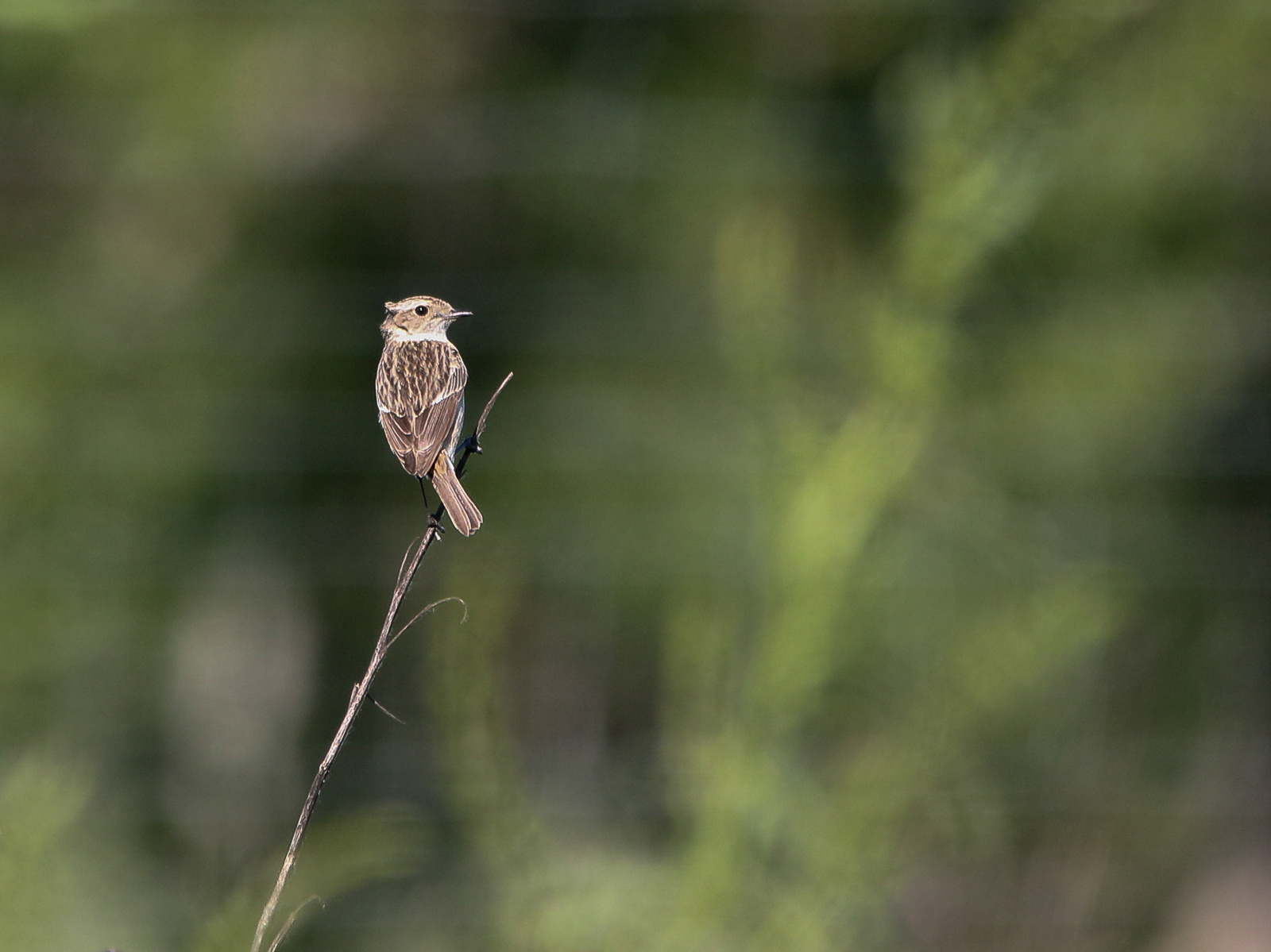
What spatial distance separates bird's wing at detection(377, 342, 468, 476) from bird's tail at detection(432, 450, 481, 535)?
0.10 feet

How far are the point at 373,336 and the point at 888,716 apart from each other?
404 cm

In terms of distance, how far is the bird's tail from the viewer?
3307 millimetres

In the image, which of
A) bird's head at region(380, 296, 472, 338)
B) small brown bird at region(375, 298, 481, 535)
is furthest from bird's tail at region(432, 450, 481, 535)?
bird's head at region(380, 296, 472, 338)

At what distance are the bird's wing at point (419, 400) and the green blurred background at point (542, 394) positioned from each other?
192 cm

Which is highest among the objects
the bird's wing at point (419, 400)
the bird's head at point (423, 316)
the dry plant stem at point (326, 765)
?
the bird's head at point (423, 316)

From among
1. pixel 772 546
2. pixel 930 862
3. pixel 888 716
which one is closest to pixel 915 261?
pixel 772 546

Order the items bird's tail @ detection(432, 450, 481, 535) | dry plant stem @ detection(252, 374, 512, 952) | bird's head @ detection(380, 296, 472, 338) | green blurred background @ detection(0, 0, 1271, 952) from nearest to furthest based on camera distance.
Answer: dry plant stem @ detection(252, 374, 512, 952), bird's tail @ detection(432, 450, 481, 535), bird's head @ detection(380, 296, 472, 338), green blurred background @ detection(0, 0, 1271, 952)

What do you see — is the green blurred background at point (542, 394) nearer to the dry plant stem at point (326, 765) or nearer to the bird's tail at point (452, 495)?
the bird's tail at point (452, 495)

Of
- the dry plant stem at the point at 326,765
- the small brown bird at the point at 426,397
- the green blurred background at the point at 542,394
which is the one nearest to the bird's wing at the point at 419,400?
the small brown bird at the point at 426,397

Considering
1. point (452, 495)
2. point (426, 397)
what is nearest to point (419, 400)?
point (426, 397)

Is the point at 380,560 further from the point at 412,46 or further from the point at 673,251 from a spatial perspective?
the point at 412,46

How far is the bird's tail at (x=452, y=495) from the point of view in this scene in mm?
3307

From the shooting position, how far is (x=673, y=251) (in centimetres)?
783

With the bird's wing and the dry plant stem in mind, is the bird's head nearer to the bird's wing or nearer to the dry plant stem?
the bird's wing
